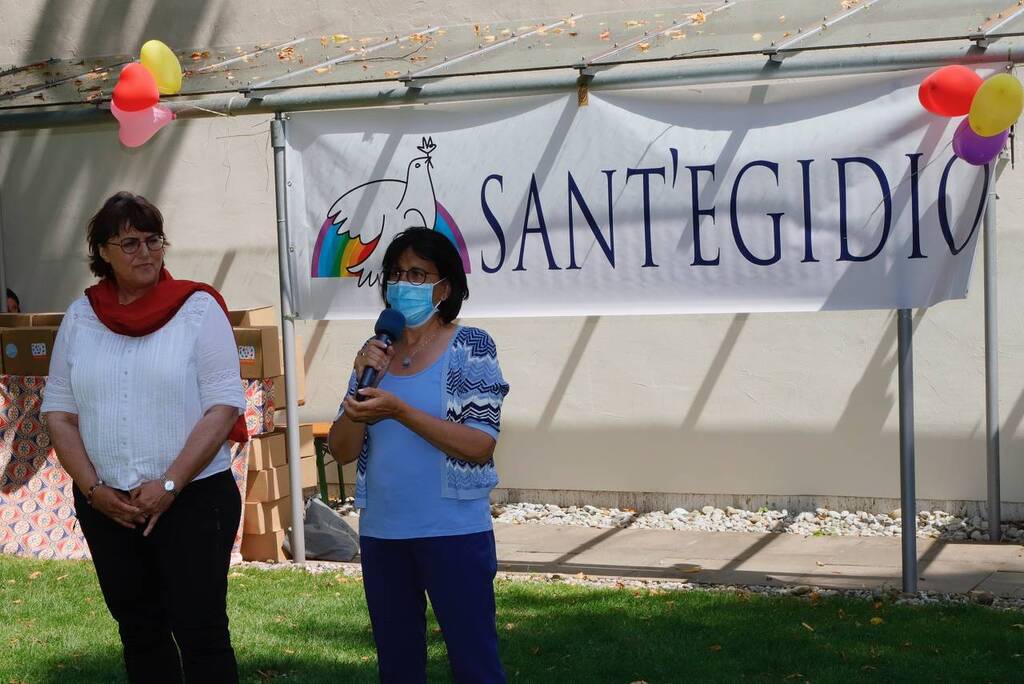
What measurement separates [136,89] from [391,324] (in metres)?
3.89

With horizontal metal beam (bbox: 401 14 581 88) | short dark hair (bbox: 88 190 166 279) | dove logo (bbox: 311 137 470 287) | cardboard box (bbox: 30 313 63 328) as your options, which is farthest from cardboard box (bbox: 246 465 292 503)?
short dark hair (bbox: 88 190 166 279)

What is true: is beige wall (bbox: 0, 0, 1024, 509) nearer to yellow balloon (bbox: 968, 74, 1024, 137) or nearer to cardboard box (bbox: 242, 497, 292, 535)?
cardboard box (bbox: 242, 497, 292, 535)

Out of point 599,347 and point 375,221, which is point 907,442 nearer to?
point 375,221

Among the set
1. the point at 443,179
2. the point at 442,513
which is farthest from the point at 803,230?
the point at 442,513

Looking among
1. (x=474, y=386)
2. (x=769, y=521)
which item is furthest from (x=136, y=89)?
(x=769, y=521)

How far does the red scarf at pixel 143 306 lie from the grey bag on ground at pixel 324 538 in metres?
3.72

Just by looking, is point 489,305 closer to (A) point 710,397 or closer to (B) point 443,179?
(B) point 443,179

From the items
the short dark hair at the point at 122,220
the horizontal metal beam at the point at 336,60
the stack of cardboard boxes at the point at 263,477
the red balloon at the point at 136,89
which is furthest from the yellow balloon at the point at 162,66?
the short dark hair at the point at 122,220

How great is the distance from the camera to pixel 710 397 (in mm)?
8898

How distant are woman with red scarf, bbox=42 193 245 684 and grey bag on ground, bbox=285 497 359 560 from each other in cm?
365

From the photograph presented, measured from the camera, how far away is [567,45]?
6.64 meters

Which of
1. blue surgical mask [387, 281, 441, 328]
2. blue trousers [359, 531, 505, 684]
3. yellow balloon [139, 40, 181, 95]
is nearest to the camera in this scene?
blue trousers [359, 531, 505, 684]

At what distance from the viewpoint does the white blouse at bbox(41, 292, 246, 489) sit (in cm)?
380

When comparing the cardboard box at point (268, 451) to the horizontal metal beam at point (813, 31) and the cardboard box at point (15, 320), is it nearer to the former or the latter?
the cardboard box at point (15, 320)
